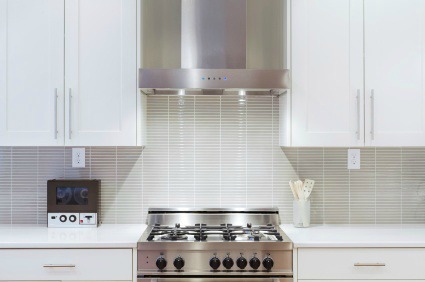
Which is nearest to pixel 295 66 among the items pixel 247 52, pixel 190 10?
pixel 247 52

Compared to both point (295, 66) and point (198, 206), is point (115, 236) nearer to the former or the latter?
point (198, 206)

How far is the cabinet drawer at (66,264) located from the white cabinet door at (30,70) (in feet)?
2.02

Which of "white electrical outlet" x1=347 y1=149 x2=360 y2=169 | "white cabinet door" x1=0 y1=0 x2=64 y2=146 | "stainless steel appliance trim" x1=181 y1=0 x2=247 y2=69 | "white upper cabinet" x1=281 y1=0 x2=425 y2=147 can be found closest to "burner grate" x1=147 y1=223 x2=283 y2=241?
"white upper cabinet" x1=281 y1=0 x2=425 y2=147

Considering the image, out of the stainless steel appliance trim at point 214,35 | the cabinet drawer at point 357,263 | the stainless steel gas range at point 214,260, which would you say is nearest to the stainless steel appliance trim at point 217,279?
the stainless steel gas range at point 214,260

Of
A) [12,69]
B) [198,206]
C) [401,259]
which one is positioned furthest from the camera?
[198,206]

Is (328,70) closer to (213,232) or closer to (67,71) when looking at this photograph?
(213,232)

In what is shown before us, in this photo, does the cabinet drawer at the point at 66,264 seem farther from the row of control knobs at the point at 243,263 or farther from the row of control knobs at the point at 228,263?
the row of control knobs at the point at 243,263

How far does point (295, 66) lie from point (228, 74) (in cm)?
40

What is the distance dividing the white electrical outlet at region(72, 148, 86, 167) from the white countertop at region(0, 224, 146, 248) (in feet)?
1.36

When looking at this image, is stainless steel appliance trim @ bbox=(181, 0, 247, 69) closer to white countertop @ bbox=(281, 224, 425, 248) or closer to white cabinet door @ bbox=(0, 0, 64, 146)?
white cabinet door @ bbox=(0, 0, 64, 146)

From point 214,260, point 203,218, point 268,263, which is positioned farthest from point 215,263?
point 203,218

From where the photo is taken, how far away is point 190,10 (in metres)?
2.81

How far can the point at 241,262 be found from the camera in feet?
8.38

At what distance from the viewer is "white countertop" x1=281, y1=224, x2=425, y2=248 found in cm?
257
